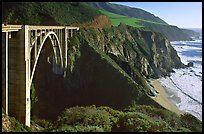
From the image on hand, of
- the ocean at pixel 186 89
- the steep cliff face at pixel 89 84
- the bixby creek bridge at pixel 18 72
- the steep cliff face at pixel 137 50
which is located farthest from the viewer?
the steep cliff face at pixel 137 50

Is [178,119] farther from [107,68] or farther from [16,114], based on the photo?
[107,68]

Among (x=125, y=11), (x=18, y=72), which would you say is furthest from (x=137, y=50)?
(x=125, y=11)

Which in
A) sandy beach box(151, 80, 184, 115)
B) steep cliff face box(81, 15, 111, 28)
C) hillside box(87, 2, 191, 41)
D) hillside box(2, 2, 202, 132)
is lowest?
sandy beach box(151, 80, 184, 115)

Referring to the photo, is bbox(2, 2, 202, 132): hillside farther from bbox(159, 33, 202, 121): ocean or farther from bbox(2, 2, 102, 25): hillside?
bbox(159, 33, 202, 121): ocean

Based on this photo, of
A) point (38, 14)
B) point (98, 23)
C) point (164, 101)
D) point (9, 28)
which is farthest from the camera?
point (98, 23)

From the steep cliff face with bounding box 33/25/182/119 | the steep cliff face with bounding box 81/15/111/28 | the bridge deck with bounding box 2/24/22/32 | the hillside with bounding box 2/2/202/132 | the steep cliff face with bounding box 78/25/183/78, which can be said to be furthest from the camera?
the steep cliff face with bounding box 81/15/111/28

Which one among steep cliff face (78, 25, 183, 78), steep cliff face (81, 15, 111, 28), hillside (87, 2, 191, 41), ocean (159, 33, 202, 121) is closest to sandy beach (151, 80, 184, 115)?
ocean (159, 33, 202, 121)

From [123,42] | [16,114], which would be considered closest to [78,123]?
[16,114]

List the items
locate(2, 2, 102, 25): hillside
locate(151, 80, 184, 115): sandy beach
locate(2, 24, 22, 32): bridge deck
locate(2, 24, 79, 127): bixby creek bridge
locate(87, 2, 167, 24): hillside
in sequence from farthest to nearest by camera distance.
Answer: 1. locate(87, 2, 167, 24): hillside
2. locate(2, 2, 102, 25): hillside
3. locate(151, 80, 184, 115): sandy beach
4. locate(2, 24, 79, 127): bixby creek bridge
5. locate(2, 24, 22, 32): bridge deck

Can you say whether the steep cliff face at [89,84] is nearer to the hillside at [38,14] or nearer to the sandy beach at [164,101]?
the sandy beach at [164,101]

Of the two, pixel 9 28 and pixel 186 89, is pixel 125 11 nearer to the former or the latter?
pixel 186 89

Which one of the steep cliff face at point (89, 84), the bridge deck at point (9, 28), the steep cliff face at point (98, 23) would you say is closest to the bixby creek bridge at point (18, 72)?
the bridge deck at point (9, 28)
